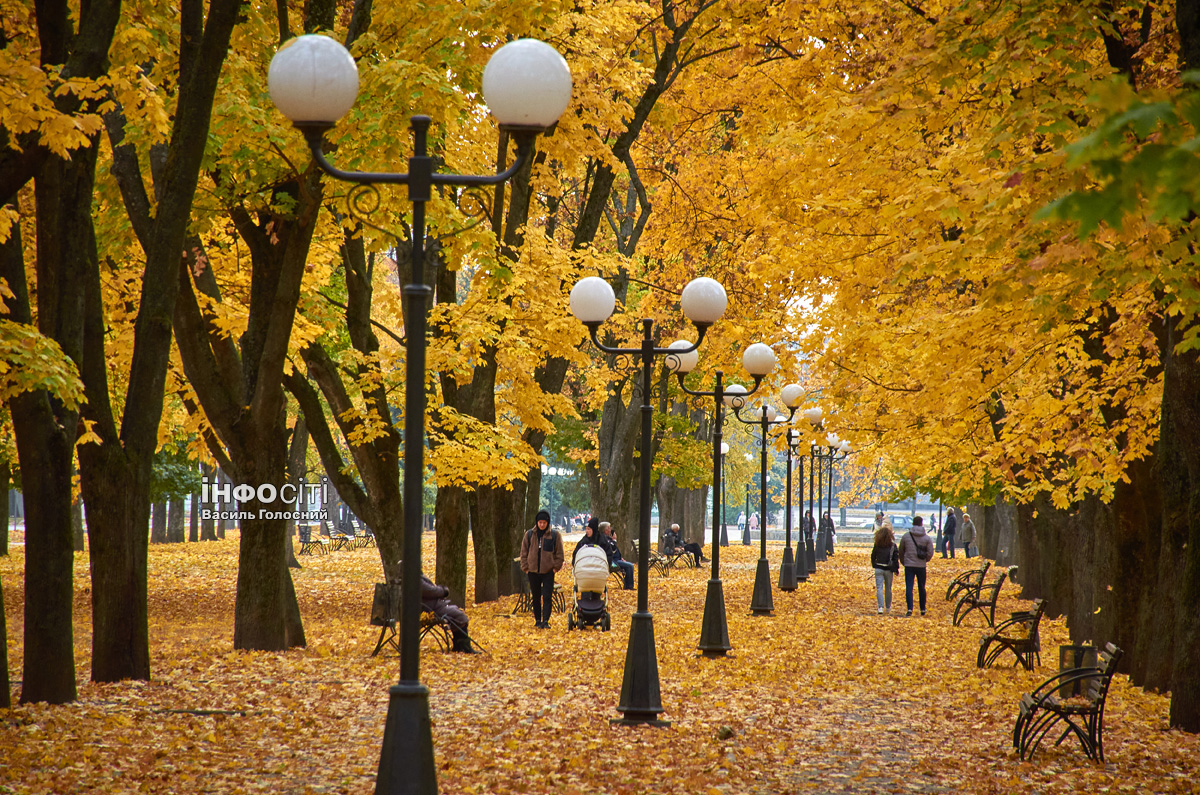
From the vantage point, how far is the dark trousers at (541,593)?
58.8 ft

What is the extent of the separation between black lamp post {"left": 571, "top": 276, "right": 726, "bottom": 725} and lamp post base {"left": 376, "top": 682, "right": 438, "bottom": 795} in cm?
434

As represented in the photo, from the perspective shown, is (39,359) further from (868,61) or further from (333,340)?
(333,340)

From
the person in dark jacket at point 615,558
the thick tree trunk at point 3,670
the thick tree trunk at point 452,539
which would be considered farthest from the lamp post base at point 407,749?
the person in dark jacket at point 615,558

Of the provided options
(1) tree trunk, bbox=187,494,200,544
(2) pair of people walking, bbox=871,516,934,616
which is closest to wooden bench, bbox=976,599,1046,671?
(2) pair of people walking, bbox=871,516,934,616

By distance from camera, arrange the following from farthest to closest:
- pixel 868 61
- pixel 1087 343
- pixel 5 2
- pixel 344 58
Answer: pixel 1087 343 < pixel 868 61 < pixel 5 2 < pixel 344 58

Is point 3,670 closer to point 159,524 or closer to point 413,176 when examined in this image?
point 413,176

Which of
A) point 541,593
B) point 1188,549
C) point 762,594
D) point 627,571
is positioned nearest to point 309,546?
point 627,571

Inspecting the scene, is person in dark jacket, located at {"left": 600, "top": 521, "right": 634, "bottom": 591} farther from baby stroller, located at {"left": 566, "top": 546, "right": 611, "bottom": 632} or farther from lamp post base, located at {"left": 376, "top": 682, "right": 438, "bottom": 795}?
lamp post base, located at {"left": 376, "top": 682, "right": 438, "bottom": 795}

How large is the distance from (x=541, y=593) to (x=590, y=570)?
1.70 meters

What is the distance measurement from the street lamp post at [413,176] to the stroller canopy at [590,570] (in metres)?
11.5

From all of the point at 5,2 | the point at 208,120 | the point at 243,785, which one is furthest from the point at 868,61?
the point at 243,785

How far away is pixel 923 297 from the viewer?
56.9 ft

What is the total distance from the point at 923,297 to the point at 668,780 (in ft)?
37.7

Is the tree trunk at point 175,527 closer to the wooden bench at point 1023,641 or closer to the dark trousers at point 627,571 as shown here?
the dark trousers at point 627,571
